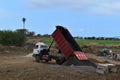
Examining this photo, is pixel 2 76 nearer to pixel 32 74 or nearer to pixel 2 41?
pixel 32 74

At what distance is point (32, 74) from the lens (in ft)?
89.9

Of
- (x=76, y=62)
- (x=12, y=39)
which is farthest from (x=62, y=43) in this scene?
(x=12, y=39)

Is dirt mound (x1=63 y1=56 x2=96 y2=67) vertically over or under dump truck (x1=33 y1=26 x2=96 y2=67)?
under

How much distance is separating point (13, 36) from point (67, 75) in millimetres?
56560

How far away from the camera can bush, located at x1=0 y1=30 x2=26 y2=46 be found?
82750 millimetres

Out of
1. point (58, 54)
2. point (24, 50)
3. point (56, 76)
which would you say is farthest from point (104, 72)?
point (24, 50)

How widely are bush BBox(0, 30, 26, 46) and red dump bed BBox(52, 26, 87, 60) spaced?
42.4 metres

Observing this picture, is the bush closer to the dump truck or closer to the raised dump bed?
the dump truck

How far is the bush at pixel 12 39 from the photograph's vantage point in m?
82.8

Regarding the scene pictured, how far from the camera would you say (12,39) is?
8288 centimetres

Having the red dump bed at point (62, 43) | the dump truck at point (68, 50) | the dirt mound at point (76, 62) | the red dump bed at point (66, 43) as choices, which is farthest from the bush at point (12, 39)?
the dirt mound at point (76, 62)

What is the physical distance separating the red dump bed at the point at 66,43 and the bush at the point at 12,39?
42.4m

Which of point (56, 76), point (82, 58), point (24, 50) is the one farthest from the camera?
point (24, 50)

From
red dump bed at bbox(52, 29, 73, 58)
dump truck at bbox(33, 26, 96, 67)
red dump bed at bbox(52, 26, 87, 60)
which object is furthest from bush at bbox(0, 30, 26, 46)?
red dump bed at bbox(52, 29, 73, 58)
